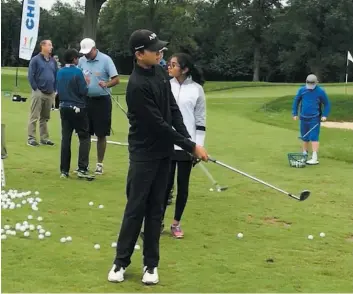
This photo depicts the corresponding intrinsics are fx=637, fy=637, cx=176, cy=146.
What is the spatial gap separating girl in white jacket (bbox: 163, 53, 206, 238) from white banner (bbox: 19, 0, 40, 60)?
17277 mm

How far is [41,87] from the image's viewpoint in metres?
13.2

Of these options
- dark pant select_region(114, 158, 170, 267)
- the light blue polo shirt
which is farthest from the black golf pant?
the light blue polo shirt

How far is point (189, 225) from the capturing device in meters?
7.33

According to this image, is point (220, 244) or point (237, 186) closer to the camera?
point (220, 244)

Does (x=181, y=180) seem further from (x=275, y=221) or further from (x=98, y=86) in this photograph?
(x=98, y=86)

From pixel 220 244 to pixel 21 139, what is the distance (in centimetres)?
838

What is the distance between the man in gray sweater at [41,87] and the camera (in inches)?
514

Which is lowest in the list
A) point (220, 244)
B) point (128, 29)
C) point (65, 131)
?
point (220, 244)

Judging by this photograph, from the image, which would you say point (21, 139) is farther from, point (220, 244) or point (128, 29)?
point (128, 29)

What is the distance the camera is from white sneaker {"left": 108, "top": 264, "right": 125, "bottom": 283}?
525 centimetres

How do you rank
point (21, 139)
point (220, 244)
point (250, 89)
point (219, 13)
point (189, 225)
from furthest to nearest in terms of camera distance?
1. point (219, 13)
2. point (250, 89)
3. point (21, 139)
4. point (189, 225)
5. point (220, 244)

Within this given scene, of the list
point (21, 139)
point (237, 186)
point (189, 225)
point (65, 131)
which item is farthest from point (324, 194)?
point (21, 139)

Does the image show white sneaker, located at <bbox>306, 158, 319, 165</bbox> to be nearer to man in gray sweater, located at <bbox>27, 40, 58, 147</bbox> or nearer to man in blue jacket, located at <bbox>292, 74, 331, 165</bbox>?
man in blue jacket, located at <bbox>292, 74, 331, 165</bbox>

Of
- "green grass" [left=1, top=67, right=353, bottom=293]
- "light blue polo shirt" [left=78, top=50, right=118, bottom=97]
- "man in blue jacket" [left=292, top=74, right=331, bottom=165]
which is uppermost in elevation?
"light blue polo shirt" [left=78, top=50, right=118, bottom=97]
